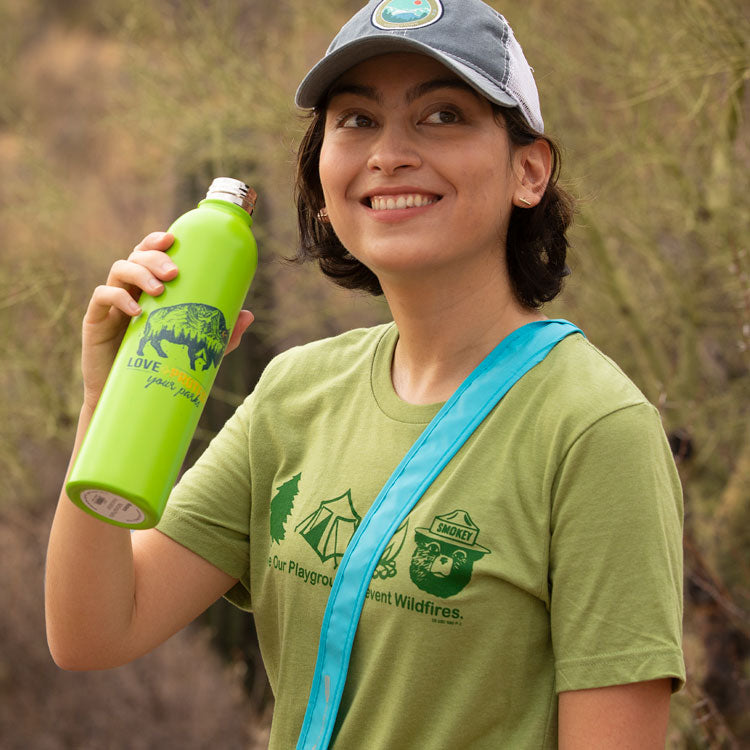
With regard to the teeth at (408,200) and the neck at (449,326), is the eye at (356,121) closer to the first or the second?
the teeth at (408,200)

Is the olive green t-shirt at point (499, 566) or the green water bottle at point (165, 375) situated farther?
the green water bottle at point (165, 375)

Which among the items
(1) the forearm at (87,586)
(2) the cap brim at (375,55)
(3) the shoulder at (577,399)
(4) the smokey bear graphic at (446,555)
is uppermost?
(2) the cap brim at (375,55)

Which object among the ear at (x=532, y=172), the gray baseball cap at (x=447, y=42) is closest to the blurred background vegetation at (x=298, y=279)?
the ear at (x=532, y=172)

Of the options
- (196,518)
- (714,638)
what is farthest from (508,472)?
(714,638)

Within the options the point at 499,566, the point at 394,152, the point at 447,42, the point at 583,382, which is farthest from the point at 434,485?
the point at 447,42

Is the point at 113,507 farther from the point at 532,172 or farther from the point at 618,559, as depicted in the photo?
the point at 532,172

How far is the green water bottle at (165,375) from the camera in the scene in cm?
153

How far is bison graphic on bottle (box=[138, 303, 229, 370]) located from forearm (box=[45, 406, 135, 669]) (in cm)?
23

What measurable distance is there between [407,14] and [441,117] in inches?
7.0

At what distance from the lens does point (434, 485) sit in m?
1.56

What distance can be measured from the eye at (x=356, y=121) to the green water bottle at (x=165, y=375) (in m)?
0.25

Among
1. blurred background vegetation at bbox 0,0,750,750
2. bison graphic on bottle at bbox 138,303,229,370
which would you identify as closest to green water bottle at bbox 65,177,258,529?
bison graphic on bottle at bbox 138,303,229,370

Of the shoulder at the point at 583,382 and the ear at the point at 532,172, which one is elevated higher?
the ear at the point at 532,172

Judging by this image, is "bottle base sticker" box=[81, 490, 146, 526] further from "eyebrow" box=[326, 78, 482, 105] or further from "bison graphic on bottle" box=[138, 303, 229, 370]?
"eyebrow" box=[326, 78, 482, 105]
